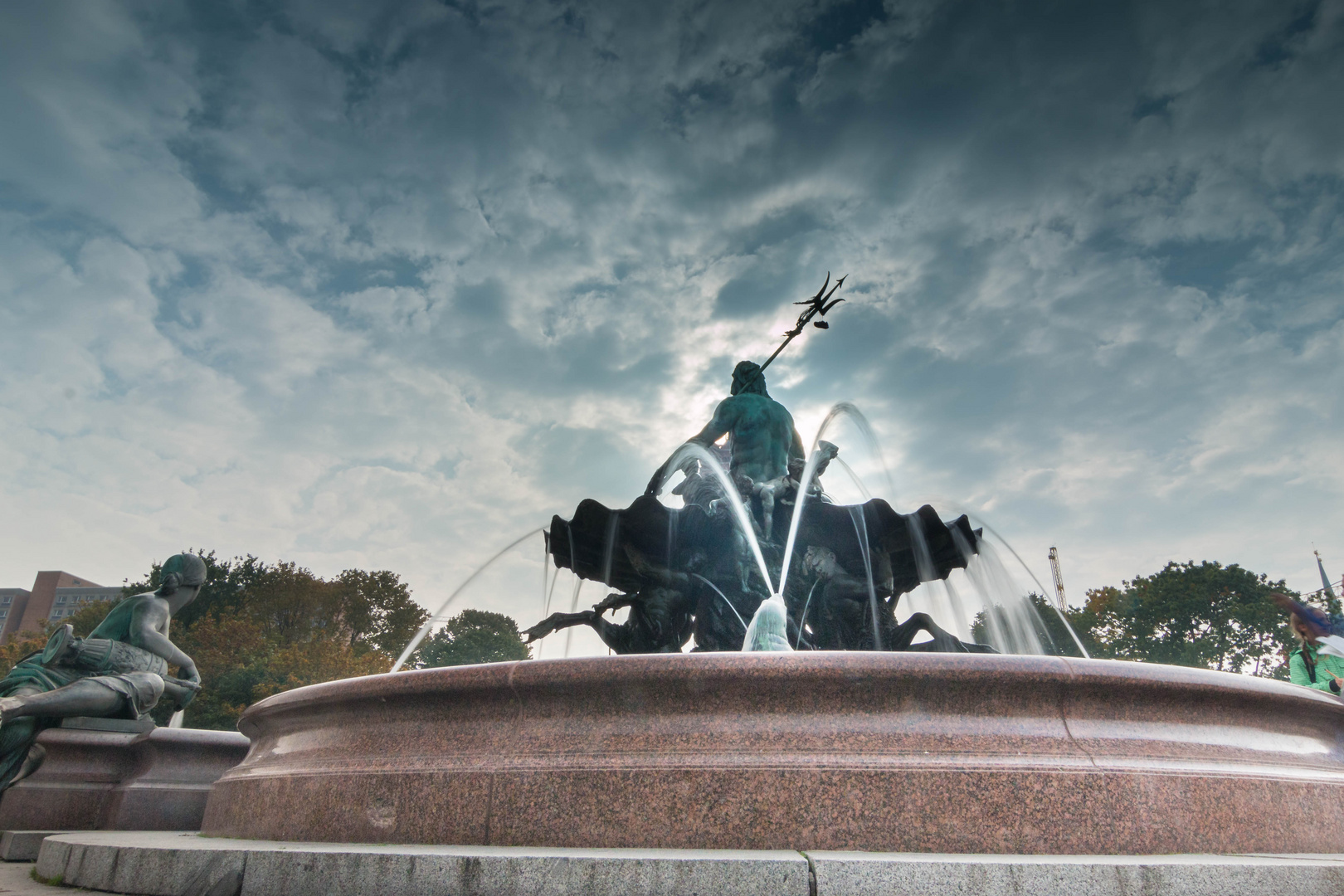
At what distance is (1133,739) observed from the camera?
11.8 ft

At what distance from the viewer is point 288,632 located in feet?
139

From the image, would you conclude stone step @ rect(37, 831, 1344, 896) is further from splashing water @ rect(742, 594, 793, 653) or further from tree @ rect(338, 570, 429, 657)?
tree @ rect(338, 570, 429, 657)

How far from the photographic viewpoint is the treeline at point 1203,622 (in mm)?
36000

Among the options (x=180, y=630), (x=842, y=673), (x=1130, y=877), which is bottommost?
(x=1130, y=877)

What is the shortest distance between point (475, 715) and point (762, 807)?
152cm

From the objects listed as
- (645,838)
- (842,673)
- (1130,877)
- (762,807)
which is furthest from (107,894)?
(1130,877)

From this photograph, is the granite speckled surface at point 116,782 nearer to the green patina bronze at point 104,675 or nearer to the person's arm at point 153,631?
the green patina bronze at point 104,675

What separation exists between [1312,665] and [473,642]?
158 ft

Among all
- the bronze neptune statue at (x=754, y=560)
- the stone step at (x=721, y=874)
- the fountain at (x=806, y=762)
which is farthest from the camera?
the bronze neptune statue at (x=754, y=560)

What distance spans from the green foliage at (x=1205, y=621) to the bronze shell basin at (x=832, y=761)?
3844cm

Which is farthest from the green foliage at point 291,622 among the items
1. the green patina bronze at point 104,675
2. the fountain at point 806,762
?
the fountain at point 806,762

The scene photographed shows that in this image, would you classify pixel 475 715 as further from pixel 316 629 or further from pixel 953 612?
pixel 316 629

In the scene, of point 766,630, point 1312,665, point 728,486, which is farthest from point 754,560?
point 1312,665

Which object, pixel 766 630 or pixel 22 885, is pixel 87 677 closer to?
pixel 22 885
